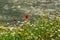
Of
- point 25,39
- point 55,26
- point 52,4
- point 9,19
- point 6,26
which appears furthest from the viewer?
point 52,4

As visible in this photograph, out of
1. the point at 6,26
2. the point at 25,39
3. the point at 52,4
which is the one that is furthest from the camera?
the point at 52,4

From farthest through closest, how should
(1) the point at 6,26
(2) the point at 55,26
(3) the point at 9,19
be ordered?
1. (3) the point at 9,19
2. (1) the point at 6,26
3. (2) the point at 55,26

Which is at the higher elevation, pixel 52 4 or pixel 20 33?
pixel 20 33

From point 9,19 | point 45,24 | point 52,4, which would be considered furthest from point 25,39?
point 52,4

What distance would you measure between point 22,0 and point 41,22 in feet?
7.61

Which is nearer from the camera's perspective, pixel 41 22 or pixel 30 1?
pixel 41 22

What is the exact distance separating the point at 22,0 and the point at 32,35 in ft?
9.18

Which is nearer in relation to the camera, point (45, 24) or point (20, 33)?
point (20, 33)

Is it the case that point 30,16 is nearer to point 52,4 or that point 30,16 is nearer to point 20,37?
point 52,4

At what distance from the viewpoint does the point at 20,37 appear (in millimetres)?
4551

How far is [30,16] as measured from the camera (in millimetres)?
6172

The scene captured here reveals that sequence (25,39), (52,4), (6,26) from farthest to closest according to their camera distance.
→ 1. (52,4)
2. (6,26)
3. (25,39)

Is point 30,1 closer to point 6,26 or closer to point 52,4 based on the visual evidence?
point 52,4

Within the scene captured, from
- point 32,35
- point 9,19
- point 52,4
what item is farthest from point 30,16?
point 32,35
